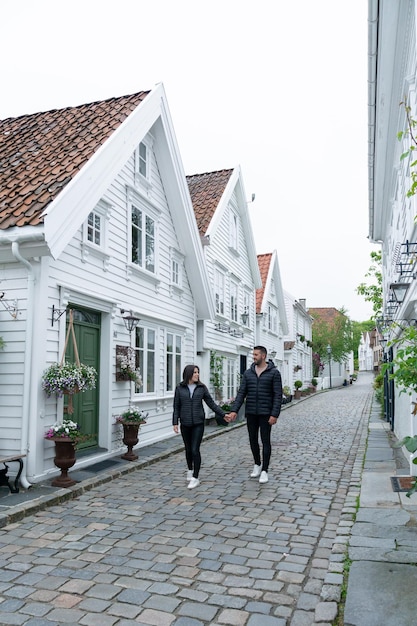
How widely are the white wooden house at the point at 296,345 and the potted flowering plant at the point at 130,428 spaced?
2238 centimetres

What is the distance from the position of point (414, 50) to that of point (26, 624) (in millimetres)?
7284

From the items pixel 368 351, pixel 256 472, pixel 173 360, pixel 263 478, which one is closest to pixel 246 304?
pixel 173 360

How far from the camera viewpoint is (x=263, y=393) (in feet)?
25.4

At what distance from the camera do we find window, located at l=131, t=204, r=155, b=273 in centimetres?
1123

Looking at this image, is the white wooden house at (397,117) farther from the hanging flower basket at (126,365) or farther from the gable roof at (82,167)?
the hanging flower basket at (126,365)

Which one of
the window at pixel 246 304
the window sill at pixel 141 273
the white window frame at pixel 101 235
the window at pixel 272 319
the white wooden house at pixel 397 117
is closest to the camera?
the white wooden house at pixel 397 117

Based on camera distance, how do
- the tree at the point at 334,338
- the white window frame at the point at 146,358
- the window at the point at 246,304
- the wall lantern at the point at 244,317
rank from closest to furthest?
1. the white window frame at the point at 146,358
2. the wall lantern at the point at 244,317
3. the window at the point at 246,304
4. the tree at the point at 334,338

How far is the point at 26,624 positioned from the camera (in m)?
3.45

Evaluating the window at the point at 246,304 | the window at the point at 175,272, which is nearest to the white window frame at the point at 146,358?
the window at the point at 175,272

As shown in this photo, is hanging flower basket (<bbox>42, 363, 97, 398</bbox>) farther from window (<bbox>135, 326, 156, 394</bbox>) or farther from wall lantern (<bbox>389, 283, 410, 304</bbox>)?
wall lantern (<bbox>389, 283, 410, 304</bbox>)

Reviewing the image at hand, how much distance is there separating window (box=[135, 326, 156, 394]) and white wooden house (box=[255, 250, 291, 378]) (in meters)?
12.1

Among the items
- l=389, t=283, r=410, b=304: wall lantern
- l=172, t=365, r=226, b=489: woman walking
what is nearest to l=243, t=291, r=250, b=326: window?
l=389, t=283, r=410, b=304: wall lantern

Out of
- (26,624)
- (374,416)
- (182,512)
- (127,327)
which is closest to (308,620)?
(26,624)

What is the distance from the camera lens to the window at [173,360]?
13.0 m
